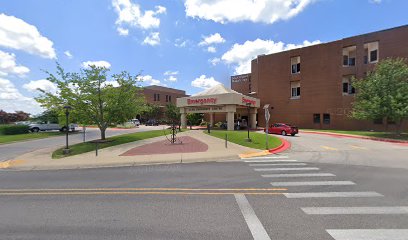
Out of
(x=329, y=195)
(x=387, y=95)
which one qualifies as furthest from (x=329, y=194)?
(x=387, y=95)

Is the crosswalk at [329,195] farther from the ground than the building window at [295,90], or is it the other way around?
the building window at [295,90]

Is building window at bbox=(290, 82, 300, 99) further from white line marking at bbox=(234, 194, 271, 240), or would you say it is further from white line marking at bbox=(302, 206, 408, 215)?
white line marking at bbox=(234, 194, 271, 240)

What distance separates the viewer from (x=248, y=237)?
423 cm

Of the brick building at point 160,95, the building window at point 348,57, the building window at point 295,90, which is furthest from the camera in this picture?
the brick building at point 160,95

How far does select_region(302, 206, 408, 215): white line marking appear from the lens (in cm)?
533

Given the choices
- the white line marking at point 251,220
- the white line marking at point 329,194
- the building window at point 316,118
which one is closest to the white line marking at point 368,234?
the white line marking at point 251,220

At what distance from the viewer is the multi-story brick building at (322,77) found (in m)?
32.8

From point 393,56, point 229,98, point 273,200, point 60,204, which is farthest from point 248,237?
point 393,56

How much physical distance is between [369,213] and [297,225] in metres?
1.97

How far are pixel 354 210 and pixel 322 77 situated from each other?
36321 millimetres

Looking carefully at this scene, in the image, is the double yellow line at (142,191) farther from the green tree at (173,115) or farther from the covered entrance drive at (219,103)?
the covered entrance drive at (219,103)

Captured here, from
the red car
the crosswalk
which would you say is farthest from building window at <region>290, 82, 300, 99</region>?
the crosswalk

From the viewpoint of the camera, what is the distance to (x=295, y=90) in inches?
1606

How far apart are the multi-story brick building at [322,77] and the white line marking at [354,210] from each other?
1331 inches
